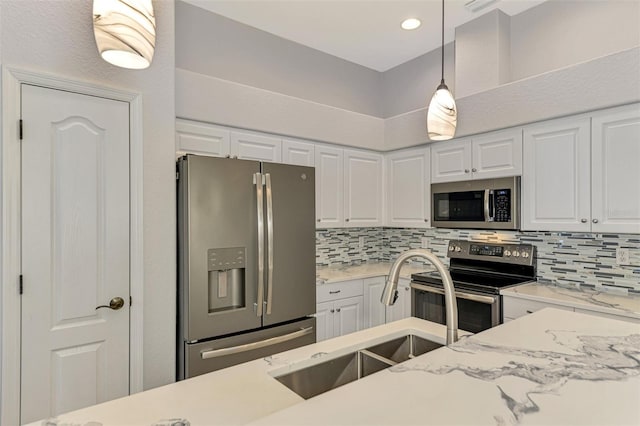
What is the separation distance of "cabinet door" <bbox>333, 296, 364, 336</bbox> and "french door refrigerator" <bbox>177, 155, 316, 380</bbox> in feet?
2.03

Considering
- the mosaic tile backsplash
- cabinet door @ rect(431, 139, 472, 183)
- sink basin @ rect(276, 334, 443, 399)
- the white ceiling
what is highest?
the white ceiling

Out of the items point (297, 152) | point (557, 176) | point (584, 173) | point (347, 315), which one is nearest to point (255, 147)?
point (297, 152)

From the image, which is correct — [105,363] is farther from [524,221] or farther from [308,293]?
[524,221]

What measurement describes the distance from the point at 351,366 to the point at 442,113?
4.72 feet

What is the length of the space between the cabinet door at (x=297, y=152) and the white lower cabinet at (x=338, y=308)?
1.10 meters

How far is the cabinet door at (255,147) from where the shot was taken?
2.85 metres

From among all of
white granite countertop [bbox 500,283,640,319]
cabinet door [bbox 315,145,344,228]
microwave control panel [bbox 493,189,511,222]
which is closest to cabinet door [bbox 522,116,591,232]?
microwave control panel [bbox 493,189,511,222]

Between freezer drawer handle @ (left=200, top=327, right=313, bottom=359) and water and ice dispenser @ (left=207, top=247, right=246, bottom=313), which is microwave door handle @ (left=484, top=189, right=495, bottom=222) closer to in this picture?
freezer drawer handle @ (left=200, top=327, right=313, bottom=359)

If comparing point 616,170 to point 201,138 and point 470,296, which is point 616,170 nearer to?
point 470,296

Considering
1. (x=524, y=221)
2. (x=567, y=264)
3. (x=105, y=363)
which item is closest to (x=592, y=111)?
(x=524, y=221)

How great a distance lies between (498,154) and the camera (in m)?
2.91

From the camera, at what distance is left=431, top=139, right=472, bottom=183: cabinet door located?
3.14m

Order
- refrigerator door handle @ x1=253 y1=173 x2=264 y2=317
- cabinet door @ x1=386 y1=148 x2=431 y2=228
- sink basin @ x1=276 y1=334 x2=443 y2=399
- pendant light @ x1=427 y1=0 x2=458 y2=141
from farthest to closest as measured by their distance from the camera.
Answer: cabinet door @ x1=386 y1=148 x2=431 y2=228 < refrigerator door handle @ x1=253 y1=173 x2=264 y2=317 < pendant light @ x1=427 y1=0 x2=458 y2=141 < sink basin @ x1=276 y1=334 x2=443 y2=399

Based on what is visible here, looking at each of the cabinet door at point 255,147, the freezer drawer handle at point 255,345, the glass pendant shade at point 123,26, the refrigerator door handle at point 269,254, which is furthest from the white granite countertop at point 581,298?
the glass pendant shade at point 123,26
